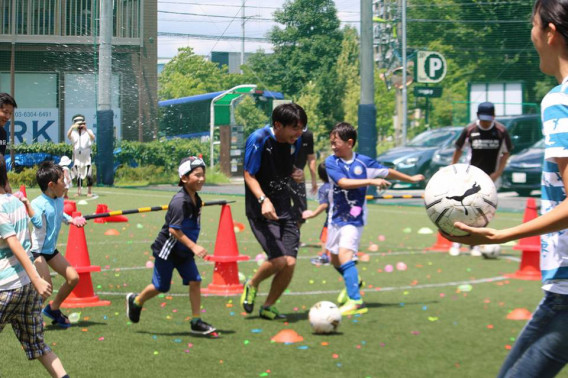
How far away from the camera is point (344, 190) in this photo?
29.1ft

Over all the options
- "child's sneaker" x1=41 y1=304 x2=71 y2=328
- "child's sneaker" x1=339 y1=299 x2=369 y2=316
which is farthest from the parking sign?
"child's sneaker" x1=41 y1=304 x2=71 y2=328

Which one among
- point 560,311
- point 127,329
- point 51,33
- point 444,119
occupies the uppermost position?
point 51,33

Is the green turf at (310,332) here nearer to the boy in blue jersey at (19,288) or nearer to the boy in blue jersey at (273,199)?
the boy in blue jersey at (273,199)

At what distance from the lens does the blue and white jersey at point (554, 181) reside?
10.9ft

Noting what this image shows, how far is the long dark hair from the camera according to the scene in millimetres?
3383

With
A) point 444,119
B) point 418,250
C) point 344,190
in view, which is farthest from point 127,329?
point 444,119

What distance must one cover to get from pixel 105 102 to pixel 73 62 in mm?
1295

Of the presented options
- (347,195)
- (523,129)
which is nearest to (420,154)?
(523,129)

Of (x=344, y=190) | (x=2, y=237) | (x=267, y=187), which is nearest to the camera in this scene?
(x=2, y=237)

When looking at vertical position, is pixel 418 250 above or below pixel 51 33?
below

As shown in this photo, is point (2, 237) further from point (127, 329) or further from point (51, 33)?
point (51, 33)

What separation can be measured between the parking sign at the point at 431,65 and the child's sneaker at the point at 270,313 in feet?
56.7

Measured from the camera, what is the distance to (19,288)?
16.8ft

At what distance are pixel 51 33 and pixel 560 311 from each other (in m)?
22.3
